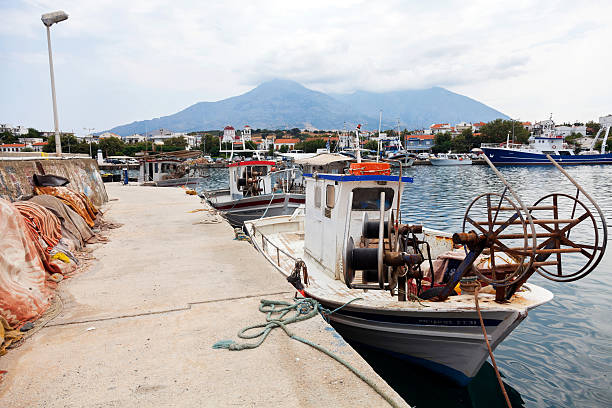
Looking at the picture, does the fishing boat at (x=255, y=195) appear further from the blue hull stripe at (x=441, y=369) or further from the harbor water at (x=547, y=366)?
the blue hull stripe at (x=441, y=369)

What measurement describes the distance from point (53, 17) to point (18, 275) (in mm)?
13754

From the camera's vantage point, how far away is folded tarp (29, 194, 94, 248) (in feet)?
24.9

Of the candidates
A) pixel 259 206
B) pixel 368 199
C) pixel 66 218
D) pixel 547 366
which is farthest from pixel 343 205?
pixel 259 206

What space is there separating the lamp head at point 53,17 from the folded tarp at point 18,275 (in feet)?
41.3

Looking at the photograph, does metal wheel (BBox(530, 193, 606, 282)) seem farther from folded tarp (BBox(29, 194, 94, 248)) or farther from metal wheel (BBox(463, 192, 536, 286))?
folded tarp (BBox(29, 194, 94, 248))

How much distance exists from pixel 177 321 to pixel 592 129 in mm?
154671

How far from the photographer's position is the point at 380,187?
6.30 metres

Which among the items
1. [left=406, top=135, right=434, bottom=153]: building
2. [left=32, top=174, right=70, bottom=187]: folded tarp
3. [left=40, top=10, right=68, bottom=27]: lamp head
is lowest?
[left=32, top=174, right=70, bottom=187]: folded tarp

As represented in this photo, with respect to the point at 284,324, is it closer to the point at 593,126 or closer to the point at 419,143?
the point at 419,143

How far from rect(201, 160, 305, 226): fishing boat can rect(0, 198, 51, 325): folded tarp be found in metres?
10.5

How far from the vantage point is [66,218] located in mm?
7910

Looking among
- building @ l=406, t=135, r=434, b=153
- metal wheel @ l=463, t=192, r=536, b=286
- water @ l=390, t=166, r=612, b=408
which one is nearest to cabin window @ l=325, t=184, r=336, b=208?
metal wheel @ l=463, t=192, r=536, b=286

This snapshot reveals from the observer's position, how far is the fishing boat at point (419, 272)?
4508 millimetres

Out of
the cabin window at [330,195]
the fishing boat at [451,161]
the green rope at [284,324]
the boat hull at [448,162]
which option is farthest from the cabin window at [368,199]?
the boat hull at [448,162]
